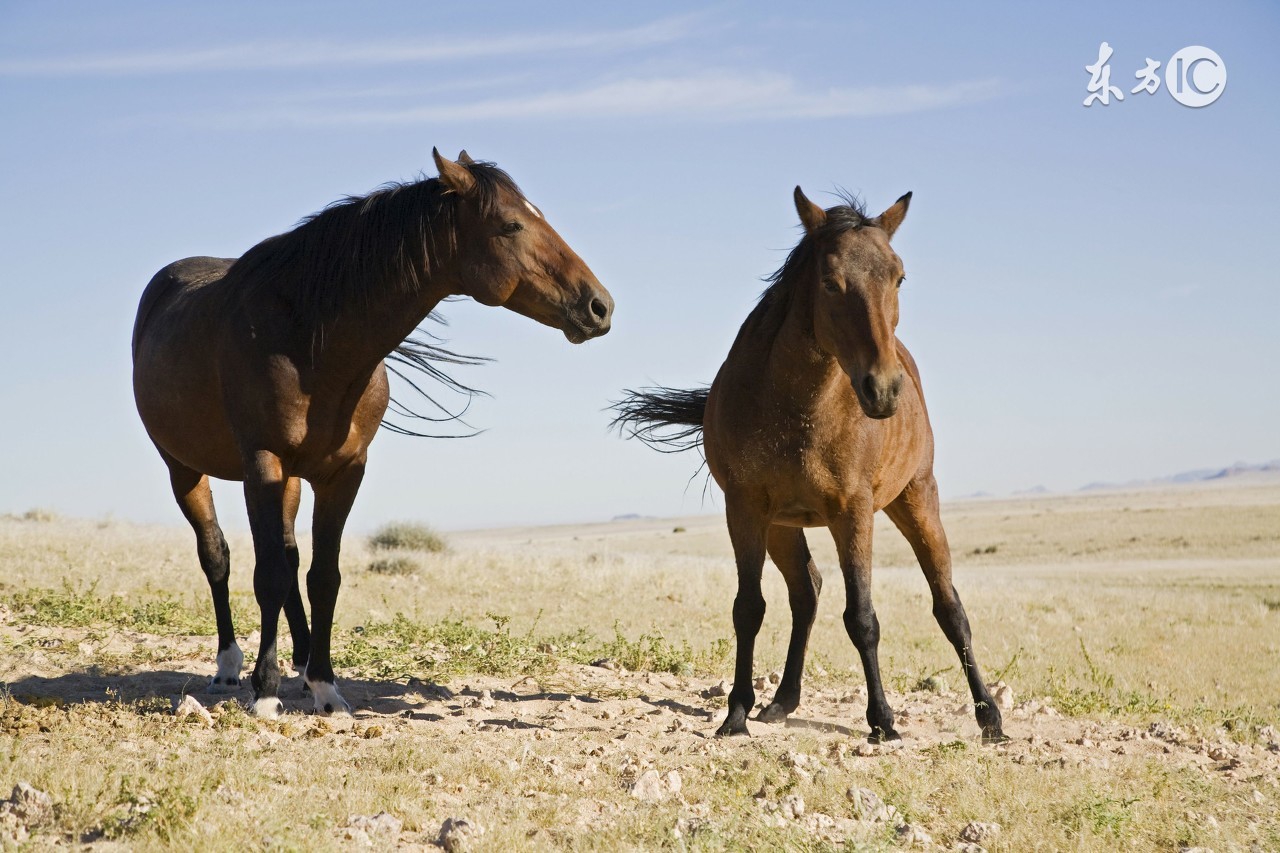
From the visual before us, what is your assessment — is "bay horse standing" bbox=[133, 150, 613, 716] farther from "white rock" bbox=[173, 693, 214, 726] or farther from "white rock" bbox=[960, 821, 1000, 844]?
"white rock" bbox=[960, 821, 1000, 844]

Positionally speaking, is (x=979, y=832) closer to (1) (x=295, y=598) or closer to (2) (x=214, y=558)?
(1) (x=295, y=598)

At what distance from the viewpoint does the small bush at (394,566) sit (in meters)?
14.9

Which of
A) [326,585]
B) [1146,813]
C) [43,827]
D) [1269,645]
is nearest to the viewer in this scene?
[43,827]

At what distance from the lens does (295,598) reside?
7062 millimetres

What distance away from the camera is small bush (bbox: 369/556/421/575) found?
1495 cm

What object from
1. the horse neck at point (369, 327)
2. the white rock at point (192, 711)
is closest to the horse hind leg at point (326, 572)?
the horse neck at point (369, 327)

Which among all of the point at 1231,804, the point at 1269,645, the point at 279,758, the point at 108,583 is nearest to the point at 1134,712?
the point at 1231,804

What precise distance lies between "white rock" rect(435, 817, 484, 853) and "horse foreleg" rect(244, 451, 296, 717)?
2.29 m

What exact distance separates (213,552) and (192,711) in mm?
2012

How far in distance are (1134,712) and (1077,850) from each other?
3.65m

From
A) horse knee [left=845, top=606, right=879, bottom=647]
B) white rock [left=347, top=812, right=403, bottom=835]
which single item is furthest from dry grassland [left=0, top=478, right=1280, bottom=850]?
horse knee [left=845, top=606, right=879, bottom=647]

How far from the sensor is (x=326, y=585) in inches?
259

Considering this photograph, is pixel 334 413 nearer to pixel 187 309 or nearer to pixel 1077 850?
pixel 187 309

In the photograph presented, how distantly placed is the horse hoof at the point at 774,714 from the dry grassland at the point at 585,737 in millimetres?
85
